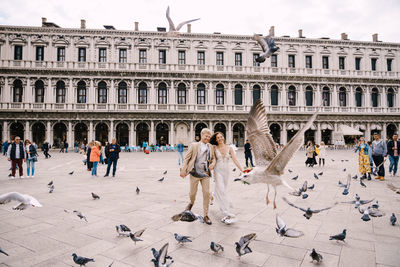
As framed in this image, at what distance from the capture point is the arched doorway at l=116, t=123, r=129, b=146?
25375 mm

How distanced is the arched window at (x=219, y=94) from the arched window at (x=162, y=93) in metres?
5.69

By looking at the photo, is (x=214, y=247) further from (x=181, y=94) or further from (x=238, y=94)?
(x=238, y=94)

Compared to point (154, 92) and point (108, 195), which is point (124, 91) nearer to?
point (154, 92)

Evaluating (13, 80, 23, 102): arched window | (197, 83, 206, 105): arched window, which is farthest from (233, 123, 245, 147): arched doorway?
(13, 80, 23, 102): arched window

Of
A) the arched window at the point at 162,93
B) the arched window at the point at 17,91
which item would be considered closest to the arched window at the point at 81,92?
the arched window at the point at 17,91

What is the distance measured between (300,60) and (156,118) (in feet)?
58.5

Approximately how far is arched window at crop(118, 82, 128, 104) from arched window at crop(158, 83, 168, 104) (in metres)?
3.53

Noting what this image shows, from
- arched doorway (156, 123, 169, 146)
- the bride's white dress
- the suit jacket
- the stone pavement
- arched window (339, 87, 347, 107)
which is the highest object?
arched window (339, 87, 347, 107)

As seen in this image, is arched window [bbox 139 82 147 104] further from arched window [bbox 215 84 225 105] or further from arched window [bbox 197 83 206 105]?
arched window [bbox 215 84 225 105]

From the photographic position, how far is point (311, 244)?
121 inches

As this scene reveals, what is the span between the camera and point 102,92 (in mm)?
25156

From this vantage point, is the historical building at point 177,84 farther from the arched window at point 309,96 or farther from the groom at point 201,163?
the groom at point 201,163

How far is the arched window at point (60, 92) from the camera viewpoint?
80.7ft

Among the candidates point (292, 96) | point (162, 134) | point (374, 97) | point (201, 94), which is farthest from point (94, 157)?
point (374, 97)
